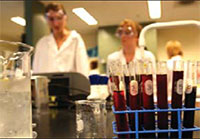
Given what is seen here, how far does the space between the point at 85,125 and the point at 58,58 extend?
63.8 inches

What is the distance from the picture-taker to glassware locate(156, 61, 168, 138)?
1.60 ft

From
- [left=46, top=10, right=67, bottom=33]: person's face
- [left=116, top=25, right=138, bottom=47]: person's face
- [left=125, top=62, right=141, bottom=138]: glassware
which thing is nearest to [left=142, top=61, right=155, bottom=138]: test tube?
[left=125, top=62, right=141, bottom=138]: glassware

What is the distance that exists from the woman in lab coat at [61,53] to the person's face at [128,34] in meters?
0.41

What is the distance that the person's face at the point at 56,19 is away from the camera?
1910mm

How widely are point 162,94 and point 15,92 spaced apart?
0.91ft

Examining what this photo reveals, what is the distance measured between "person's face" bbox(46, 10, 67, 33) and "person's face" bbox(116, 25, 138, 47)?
482mm

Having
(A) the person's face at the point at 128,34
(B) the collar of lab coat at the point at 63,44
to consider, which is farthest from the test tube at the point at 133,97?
(B) the collar of lab coat at the point at 63,44

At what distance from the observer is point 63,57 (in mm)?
2139

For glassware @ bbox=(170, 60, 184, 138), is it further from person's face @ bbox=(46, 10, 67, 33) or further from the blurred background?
the blurred background

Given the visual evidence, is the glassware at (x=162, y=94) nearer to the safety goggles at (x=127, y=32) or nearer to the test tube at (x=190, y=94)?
the test tube at (x=190, y=94)

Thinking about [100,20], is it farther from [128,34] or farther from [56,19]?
[128,34]

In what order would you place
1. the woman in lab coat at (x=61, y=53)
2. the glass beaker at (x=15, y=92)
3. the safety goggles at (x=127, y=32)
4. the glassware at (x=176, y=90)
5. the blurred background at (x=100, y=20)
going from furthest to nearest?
1. the blurred background at (x=100, y=20)
2. the woman in lab coat at (x=61, y=53)
3. the safety goggles at (x=127, y=32)
4. the glassware at (x=176, y=90)
5. the glass beaker at (x=15, y=92)

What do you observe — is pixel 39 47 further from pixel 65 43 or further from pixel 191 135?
pixel 191 135

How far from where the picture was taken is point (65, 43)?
217 cm
